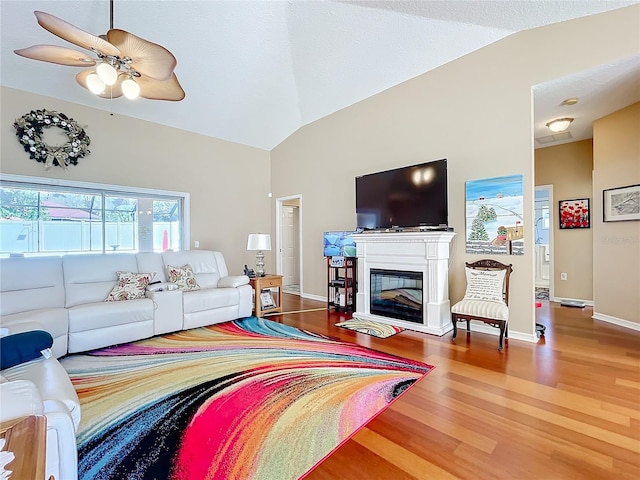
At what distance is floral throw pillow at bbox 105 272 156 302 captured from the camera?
11.2 feet

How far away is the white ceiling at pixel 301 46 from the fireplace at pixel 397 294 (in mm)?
2632

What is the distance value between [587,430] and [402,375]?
3.71ft

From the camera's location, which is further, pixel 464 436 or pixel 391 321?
pixel 391 321

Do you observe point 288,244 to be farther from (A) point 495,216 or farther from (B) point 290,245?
(A) point 495,216

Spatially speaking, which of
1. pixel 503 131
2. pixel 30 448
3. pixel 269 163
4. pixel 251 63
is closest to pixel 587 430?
pixel 30 448

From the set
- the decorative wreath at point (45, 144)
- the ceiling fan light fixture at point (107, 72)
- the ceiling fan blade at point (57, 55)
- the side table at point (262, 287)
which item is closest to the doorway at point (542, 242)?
the side table at point (262, 287)

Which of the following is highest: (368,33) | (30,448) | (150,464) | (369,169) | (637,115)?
(368,33)

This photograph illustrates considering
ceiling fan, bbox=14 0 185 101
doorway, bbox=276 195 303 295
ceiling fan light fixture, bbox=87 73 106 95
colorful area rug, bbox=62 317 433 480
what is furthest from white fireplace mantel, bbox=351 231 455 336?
ceiling fan light fixture, bbox=87 73 106 95

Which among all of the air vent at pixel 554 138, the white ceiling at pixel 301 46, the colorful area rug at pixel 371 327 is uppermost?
the white ceiling at pixel 301 46

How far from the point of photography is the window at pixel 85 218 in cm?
401

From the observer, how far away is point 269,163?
668cm

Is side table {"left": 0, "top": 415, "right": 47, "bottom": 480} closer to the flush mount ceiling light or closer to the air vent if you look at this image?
the flush mount ceiling light

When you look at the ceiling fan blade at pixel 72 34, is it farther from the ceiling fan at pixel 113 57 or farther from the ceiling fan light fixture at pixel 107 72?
the ceiling fan light fixture at pixel 107 72

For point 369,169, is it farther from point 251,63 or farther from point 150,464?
point 150,464
